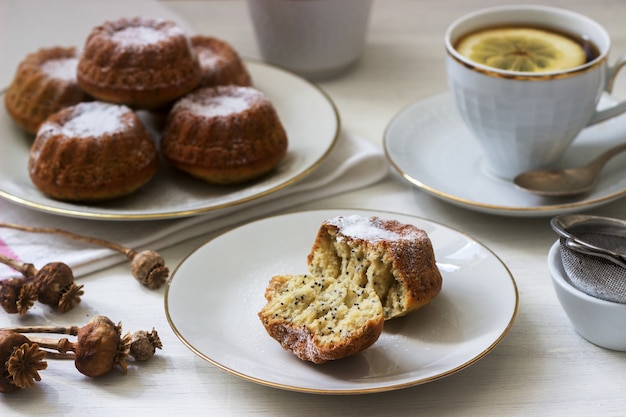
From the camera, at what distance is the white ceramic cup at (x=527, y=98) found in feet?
4.66

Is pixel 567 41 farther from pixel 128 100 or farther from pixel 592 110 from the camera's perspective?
pixel 128 100

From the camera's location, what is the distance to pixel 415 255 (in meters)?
1.16

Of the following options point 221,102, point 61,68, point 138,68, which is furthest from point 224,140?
point 61,68

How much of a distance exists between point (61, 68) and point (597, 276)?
113cm

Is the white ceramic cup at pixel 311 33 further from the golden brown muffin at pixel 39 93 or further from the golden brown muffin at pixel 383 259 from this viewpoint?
the golden brown muffin at pixel 383 259

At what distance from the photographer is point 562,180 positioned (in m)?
1.49

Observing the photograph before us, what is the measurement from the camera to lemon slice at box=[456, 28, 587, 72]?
148 centimetres

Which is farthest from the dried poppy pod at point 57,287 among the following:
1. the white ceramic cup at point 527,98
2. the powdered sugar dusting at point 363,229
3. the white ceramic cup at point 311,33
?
the white ceramic cup at point 311,33

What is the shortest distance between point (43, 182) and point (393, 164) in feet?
2.01

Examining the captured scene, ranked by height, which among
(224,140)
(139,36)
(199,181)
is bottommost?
(199,181)

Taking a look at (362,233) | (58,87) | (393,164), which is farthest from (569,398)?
(58,87)

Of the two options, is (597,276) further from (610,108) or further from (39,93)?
(39,93)

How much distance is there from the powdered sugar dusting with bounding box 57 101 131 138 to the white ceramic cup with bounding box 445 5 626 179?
59cm

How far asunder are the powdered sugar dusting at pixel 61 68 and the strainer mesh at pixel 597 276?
103cm
